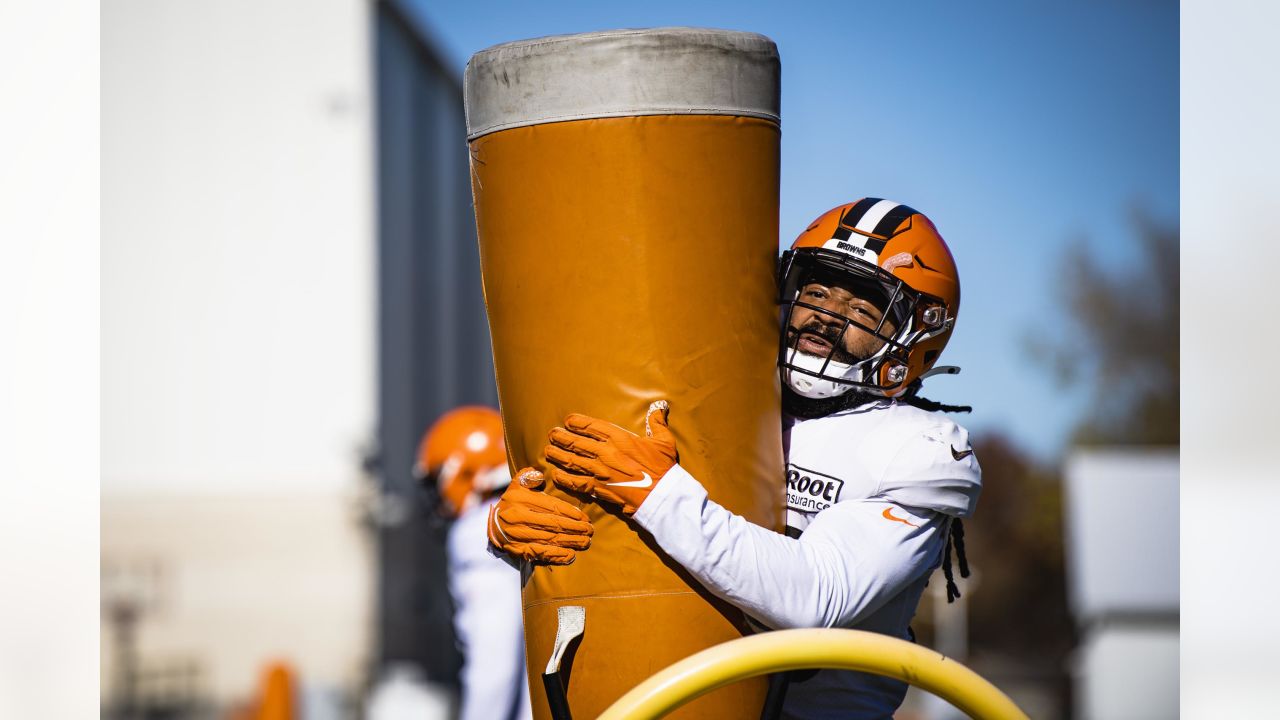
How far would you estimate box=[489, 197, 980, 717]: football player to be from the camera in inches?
95.5

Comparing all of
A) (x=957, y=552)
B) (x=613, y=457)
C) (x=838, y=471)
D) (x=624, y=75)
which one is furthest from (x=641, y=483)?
(x=957, y=552)

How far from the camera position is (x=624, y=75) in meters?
2.46

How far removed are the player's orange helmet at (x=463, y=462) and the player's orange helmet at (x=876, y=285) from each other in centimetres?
329

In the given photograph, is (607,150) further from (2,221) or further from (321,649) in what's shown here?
(321,649)

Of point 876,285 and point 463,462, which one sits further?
point 463,462

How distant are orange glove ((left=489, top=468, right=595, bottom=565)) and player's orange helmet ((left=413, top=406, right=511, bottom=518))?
3.39 metres

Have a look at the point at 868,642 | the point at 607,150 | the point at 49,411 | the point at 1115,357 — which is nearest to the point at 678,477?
the point at 868,642

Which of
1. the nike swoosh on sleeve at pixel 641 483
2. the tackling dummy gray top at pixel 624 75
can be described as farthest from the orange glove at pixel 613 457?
the tackling dummy gray top at pixel 624 75

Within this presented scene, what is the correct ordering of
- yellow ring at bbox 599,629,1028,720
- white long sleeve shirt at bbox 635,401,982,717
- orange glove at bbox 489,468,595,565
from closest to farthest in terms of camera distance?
1. yellow ring at bbox 599,629,1028,720
2. white long sleeve shirt at bbox 635,401,982,717
3. orange glove at bbox 489,468,595,565

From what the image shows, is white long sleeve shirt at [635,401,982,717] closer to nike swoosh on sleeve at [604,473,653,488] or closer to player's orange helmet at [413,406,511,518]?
nike swoosh on sleeve at [604,473,653,488]

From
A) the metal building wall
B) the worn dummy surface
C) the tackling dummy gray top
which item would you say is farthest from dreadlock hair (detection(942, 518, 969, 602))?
the metal building wall

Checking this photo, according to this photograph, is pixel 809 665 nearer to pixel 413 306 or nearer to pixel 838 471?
A: pixel 838 471

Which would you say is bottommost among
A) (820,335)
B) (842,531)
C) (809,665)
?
(809,665)

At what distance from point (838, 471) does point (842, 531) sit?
245 millimetres
